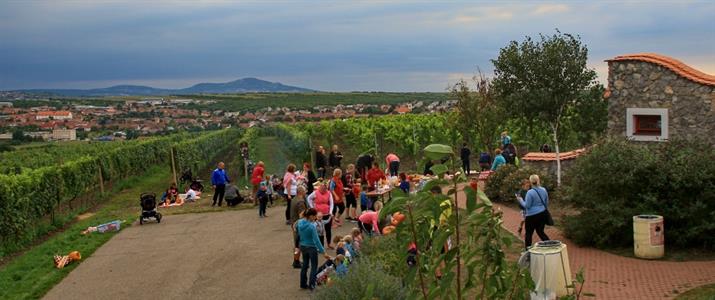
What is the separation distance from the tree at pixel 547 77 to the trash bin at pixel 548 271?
9.59m

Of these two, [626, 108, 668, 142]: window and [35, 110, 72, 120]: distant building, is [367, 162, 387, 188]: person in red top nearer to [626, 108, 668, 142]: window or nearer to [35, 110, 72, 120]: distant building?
[626, 108, 668, 142]: window

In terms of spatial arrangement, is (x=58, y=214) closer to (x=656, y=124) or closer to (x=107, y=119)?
(x=656, y=124)

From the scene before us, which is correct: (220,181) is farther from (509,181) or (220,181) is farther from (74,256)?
(509,181)

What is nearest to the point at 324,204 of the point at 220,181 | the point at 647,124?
the point at 647,124

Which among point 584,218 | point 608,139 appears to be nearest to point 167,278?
point 584,218

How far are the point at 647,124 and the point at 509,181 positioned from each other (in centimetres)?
354

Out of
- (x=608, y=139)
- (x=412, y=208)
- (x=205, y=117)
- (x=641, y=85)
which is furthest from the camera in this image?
(x=205, y=117)

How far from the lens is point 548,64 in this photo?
754 inches

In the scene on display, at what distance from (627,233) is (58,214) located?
17480 millimetres

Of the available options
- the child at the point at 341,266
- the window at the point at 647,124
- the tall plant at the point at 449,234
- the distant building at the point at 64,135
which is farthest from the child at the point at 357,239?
the distant building at the point at 64,135

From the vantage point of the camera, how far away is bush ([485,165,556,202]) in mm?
17984

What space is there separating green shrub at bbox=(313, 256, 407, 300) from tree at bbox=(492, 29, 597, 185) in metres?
11.1

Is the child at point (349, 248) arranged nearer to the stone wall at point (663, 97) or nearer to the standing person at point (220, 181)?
the stone wall at point (663, 97)

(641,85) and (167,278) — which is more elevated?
(641,85)
